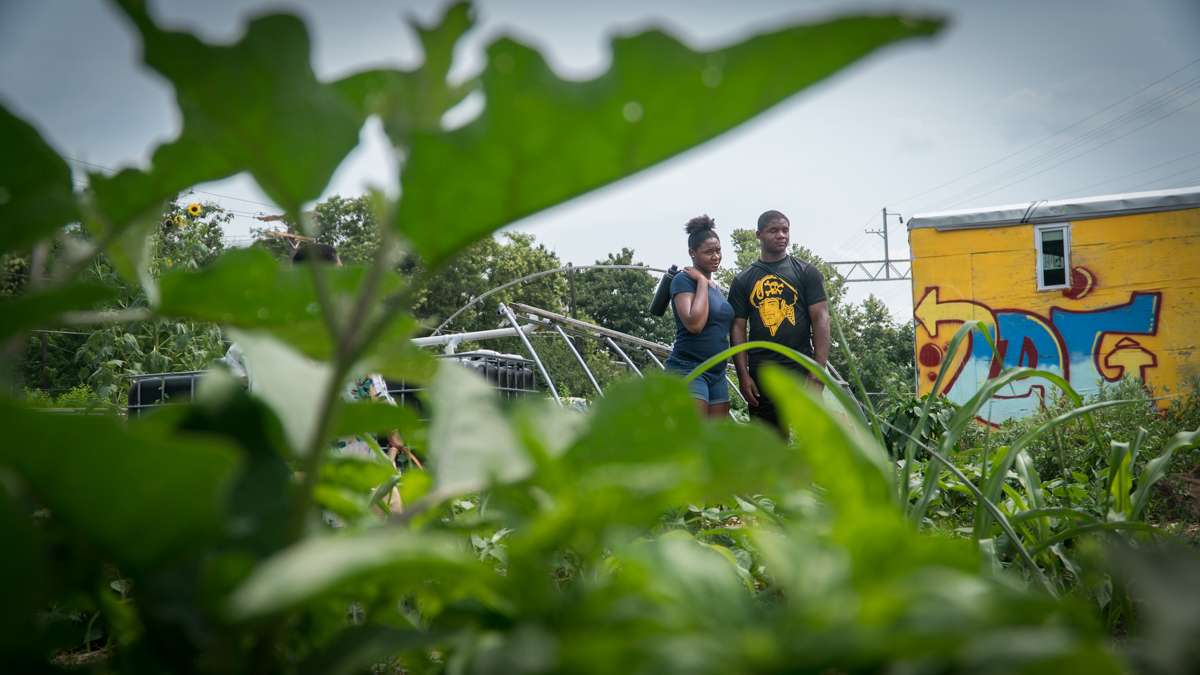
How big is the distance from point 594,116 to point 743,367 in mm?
3589

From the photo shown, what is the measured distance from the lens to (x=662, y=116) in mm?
233

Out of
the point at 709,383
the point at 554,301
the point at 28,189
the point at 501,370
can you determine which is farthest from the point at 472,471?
the point at 554,301

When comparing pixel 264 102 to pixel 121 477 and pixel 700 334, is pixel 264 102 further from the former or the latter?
pixel 700 334

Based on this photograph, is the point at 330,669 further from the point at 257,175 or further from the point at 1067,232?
the point at 1067,232

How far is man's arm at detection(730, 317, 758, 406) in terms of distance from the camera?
12.4 ft

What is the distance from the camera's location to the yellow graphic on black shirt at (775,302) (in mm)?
3812

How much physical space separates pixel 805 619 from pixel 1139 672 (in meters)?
0.19

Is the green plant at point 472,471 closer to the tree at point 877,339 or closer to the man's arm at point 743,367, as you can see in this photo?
the man's arm at point 743,367

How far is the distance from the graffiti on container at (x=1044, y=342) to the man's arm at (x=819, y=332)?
637 cm

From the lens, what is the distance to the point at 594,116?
234 mm

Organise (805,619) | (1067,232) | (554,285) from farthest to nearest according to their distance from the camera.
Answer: (554,285), (1067,232), (805,619)

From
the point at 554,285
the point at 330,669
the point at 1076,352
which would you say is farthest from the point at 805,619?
the point at 554,285

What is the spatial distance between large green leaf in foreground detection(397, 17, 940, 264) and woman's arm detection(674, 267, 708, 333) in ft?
11.7

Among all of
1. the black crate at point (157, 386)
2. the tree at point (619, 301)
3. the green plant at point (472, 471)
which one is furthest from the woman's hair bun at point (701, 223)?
the tree at point (619, 301)
